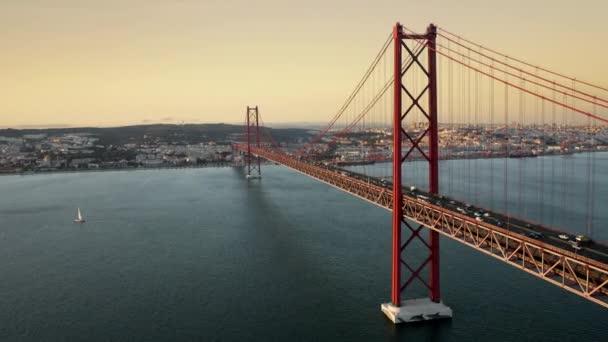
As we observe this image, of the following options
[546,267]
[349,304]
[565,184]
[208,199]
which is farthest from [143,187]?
[546,267]

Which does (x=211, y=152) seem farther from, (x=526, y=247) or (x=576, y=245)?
(x=526, y=247)

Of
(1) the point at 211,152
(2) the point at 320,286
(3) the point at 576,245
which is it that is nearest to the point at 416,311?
(2) the point at 320,286

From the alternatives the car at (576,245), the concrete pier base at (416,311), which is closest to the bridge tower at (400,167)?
the concrete pier base at (416,311)

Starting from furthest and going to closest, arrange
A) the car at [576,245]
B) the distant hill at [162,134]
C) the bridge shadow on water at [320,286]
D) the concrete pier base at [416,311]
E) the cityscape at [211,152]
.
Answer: the distant hill at [162,134]
the cityscape at [211,152]
the concrete pier base at [416,311]
the bridge shadow on water at [320,286]
the car at [576,245]

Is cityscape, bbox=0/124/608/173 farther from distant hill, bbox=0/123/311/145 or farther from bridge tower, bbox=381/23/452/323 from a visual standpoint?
bridge tower, bbox=381/23/452/323

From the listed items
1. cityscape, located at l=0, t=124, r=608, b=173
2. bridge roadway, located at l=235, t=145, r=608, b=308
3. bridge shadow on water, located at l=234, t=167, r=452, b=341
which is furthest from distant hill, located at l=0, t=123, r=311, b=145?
bridge roadway, located at l=235, t=145, r=608, b=308

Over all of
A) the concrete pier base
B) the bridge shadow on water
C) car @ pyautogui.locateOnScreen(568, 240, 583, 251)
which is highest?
car @ pyautogui.locateOnScreen(568, 240, 583, 251)

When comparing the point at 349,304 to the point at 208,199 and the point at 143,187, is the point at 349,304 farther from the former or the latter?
the point at 143,187

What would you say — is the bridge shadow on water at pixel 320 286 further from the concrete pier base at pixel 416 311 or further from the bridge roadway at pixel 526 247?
the bridge roadway at pixel 526 247
